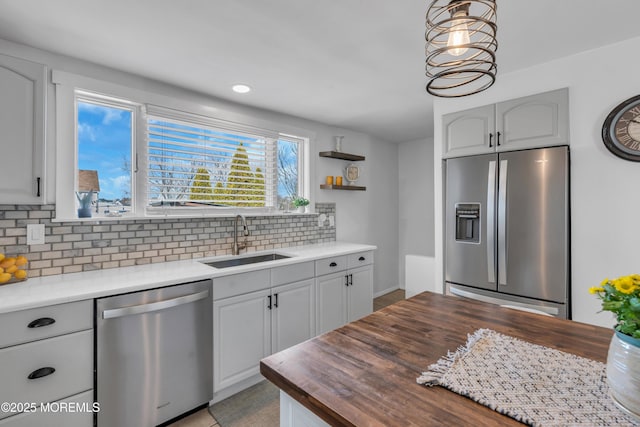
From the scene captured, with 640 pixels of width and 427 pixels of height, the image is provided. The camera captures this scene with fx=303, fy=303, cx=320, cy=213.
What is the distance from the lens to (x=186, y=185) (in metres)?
2.62

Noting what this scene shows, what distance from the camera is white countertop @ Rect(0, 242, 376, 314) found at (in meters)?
1.50

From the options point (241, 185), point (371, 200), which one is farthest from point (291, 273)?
point (371, 200)

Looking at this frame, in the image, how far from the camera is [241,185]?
2.99m

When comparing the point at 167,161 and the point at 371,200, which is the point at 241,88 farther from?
the point at 371,200

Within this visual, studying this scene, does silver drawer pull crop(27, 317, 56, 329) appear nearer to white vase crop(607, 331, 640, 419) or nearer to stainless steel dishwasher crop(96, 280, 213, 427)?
stainless steel dishwasher crop(96, 280, 213, 427)

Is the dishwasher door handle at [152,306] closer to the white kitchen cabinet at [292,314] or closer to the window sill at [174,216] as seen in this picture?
the white kitchen cabinet at [292,314]

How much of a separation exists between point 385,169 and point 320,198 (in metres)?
1.48

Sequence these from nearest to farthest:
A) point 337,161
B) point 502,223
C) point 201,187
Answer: point 502,223
point 201,187
point 337,161

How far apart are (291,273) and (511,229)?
1.76 meters

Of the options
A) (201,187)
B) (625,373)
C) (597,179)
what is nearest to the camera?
(625,373)

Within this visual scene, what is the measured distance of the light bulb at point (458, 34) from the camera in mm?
981

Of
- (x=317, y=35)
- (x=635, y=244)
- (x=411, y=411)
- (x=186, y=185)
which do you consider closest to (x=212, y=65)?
(x=317, y=35)

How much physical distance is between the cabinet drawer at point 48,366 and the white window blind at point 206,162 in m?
1.14

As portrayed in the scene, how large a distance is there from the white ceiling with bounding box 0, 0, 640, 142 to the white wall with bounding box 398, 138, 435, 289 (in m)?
2.16
